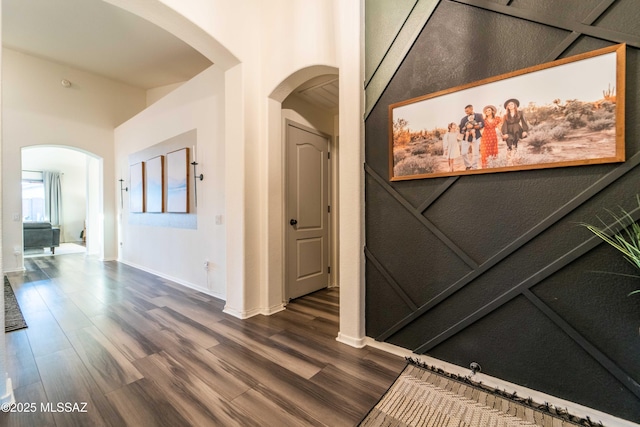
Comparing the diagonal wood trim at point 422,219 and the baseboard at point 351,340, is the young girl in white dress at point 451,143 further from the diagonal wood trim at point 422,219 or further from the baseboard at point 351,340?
the baseboard at point 351,340

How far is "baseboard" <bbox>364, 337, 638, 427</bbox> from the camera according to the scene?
1.35 m

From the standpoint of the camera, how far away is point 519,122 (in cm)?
154

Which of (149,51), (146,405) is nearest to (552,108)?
(146,405)

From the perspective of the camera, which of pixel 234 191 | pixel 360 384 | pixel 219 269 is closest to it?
pixel 360 384

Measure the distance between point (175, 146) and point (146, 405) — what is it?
3.54 metres

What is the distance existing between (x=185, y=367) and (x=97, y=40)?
5.62 meters

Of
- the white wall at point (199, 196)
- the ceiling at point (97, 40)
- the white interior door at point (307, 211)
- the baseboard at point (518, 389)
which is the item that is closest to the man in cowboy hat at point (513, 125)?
the baseboard at point (518, 389)

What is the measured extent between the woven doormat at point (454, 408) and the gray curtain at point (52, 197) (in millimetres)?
12355

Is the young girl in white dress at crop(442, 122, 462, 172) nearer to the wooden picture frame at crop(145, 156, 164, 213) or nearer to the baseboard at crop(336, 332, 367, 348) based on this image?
the baseboard at crop(336, 332, 367, 348)

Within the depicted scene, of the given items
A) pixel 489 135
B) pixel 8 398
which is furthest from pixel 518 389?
pixel 8 398

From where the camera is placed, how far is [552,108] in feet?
4.77

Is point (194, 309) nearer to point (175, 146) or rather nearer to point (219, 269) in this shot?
point (219, 269)

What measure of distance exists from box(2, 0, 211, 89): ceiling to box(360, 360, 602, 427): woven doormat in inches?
216

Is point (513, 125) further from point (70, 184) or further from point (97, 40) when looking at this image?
point (70, 184)
